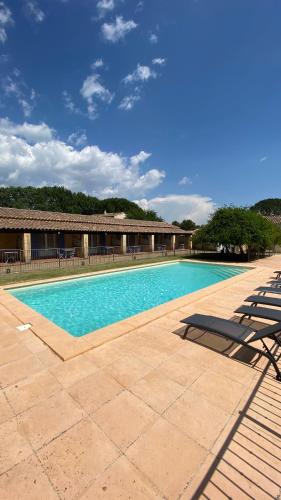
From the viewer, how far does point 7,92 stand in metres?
13.1

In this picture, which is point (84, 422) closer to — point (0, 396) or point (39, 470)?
point (39, 470)

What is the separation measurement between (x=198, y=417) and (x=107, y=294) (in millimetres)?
7985

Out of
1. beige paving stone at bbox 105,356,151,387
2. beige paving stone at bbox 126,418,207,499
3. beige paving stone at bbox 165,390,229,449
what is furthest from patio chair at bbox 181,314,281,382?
beige paving stone at bbox 126,418,207,499

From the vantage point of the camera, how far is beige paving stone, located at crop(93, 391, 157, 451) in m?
2.61

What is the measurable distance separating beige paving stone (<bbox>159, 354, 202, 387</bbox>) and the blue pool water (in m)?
3.37

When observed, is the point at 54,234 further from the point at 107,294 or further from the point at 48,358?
the point at 48,358

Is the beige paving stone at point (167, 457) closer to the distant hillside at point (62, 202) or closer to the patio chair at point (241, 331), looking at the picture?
the patio chair at point (241, 331)

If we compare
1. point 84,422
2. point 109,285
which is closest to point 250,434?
point 84,422

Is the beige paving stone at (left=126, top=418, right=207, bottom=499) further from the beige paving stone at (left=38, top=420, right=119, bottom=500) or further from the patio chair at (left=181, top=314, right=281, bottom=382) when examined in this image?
the patio chair at (left=181, top=314, right=281, bottom=382)

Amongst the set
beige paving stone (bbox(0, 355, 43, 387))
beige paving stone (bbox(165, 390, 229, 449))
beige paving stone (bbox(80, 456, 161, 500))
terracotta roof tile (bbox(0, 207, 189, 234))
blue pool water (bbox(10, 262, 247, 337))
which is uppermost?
terracotta roof tile (bbox(0, 207, 189, 234))

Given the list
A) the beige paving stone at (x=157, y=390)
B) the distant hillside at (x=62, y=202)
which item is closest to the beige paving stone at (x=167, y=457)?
the beige paving stone at (x=157, y=390)

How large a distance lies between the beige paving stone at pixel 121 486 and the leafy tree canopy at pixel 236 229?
62.7 ft

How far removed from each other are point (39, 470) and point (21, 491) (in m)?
0.20

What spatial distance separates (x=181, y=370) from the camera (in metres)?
3.90
